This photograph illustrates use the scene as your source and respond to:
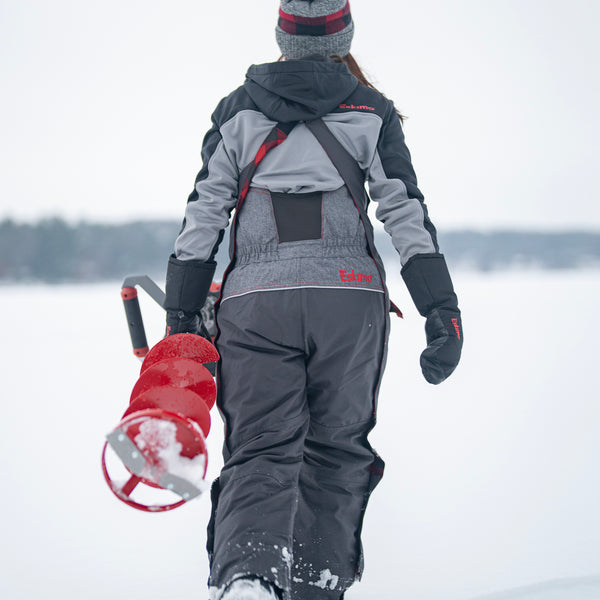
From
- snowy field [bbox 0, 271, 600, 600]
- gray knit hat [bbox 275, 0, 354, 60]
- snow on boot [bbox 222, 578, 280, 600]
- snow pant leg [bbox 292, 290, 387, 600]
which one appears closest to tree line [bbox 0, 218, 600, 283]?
snowy field [bbox 0, 271, 600, 600]

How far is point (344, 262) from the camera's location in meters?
1.02

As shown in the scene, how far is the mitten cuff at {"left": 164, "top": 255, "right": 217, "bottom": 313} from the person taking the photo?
1.05 m

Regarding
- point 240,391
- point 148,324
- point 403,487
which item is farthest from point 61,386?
point 240,391

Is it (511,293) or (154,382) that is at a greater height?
(154,382)

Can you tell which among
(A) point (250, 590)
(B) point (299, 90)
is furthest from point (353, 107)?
(A) point (250, 590)

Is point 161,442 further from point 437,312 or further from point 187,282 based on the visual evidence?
point 437,312

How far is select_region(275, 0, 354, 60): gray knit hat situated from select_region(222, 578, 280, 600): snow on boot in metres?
1.02

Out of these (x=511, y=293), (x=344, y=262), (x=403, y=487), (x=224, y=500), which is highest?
(x=344, y=262)

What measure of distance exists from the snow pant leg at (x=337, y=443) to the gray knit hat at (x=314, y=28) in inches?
21.6

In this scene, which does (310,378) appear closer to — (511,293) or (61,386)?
(61,386)

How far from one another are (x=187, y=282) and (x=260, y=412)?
30 cm

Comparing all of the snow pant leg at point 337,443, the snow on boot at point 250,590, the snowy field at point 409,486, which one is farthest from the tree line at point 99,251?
the snow on boot at point 250,590

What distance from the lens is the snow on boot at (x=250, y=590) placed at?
771 mm

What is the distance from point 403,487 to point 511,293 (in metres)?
4.21
